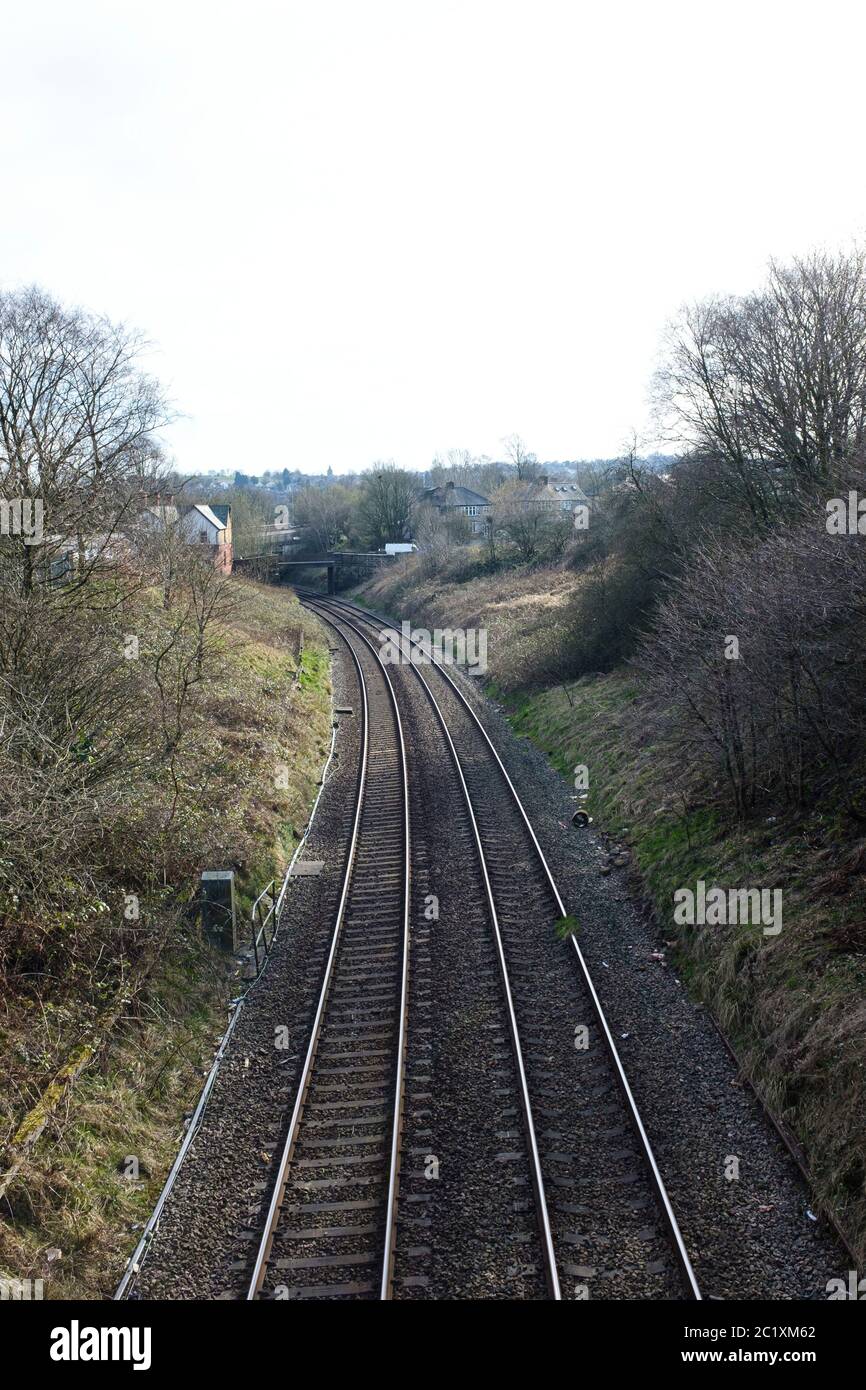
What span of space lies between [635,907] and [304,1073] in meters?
6.36

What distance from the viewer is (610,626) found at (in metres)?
27.5

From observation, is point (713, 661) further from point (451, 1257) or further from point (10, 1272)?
point (10, 1272)

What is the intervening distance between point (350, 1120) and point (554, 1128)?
2096mm

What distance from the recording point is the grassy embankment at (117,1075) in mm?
7578

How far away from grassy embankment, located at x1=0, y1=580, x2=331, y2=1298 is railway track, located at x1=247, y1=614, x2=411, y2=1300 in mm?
1303

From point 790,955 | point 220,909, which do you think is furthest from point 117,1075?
point 790,955

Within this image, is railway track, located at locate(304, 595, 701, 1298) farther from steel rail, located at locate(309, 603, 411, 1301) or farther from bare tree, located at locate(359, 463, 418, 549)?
bare tree, located at locate(359, 463, 418, 549)

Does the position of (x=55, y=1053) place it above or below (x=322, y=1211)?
above

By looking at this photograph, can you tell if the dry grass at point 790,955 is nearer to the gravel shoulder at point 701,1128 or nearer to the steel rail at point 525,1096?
the gravel shoulder at point 701,1128

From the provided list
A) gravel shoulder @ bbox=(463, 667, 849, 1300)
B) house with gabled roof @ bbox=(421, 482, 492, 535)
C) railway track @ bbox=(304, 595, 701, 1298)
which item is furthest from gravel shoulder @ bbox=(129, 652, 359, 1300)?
house with gabled roof @ bbox=(421, 482, 492, 535)

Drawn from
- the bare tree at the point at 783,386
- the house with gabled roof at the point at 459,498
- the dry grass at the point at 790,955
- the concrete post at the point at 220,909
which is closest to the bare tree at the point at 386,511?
the house with gabled roof at the point at 459,498

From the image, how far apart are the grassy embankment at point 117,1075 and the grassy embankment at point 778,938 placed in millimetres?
6175

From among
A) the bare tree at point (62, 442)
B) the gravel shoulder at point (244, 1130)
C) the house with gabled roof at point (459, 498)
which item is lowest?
the gravel shoulder at point (244, 1130)
